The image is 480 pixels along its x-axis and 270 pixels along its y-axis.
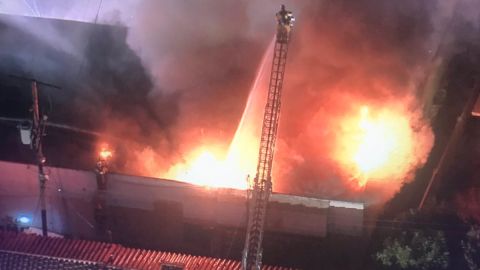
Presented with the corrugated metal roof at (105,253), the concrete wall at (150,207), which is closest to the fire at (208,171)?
the concrete wall at (150,207)

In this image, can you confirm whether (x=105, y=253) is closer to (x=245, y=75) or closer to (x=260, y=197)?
(x=260, y=197)

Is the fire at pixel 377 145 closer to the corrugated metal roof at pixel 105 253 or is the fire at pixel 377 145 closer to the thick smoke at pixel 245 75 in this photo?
the thick smoke at pixel 245 75

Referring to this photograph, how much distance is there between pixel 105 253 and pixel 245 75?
8.98 meters

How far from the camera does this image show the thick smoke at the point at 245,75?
18297mm

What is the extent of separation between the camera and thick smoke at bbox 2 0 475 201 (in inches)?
720

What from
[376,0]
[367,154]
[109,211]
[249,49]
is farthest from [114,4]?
[367,154]

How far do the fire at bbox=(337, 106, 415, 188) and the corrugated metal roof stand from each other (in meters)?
5.61

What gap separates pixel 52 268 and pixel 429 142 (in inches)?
553

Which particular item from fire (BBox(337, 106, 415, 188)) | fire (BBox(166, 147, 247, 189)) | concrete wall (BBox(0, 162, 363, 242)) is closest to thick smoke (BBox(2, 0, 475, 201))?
fire (BBox(337, 106, 415, 188))

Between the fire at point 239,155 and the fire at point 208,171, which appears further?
the fire at point 239,155

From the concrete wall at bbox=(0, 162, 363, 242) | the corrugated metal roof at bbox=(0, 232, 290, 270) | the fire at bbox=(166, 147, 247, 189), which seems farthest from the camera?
the fire at bbox=(166, 147, 247, 189)

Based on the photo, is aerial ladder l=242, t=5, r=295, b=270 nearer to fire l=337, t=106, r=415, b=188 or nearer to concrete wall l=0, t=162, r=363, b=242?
concrete wall l=0, t=162, r=363, b=242

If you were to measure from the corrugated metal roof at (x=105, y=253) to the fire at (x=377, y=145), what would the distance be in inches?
221

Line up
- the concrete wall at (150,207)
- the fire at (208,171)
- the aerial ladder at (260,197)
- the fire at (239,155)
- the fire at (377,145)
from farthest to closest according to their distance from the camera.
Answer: the fire at (239,155), the fire at (208,171), the fire at (377,145), the concrete wall at (150,207), the aerial ladder at (260,197)
